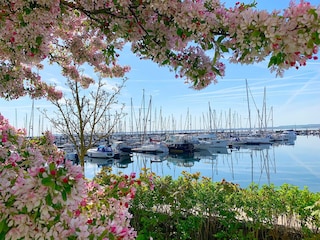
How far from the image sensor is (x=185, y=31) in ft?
5.97

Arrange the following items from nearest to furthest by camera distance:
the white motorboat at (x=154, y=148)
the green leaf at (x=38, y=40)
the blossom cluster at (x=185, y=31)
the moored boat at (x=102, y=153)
A: the blossom cluster at (x=185, y=31) → the green leaf at (x=38, y=40) → the moored boat at (x=102, y=153) → the white motorboat at (x=154, y=148)

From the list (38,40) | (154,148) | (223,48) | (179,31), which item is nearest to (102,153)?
(154,148)

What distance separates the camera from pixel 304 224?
10.6 ft

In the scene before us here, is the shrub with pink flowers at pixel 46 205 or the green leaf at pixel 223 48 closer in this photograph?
the shrub with pink flowers at pixel 46 205

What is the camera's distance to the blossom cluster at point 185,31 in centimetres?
134

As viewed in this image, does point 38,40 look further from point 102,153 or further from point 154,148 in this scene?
point 154,148

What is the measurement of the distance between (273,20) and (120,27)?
115 cm

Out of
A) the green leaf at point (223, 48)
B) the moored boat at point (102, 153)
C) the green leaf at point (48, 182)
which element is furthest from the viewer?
the moored boat at point (102, 153)

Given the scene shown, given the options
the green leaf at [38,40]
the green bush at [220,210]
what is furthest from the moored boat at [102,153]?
the green leaf at [38,40]

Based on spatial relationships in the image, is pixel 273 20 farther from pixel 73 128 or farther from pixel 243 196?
pixel 73 128

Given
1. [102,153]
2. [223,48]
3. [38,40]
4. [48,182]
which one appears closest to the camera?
[48,182]

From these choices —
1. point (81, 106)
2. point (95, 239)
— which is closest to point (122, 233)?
point (95, 239)

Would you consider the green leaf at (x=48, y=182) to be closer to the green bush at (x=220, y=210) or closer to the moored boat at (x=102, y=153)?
the green bush at (x=220, y=210)

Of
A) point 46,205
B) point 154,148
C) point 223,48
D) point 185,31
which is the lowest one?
point 154,148
